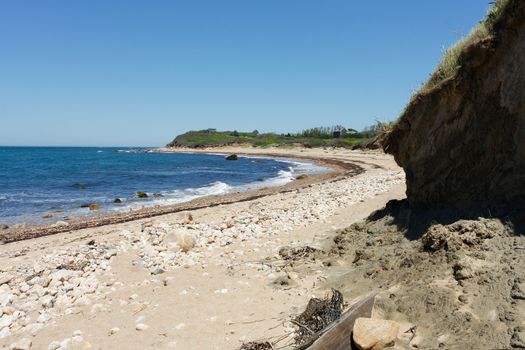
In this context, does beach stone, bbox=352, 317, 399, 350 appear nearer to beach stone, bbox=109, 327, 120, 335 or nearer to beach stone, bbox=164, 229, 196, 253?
beach stone, bbox=109, 327, 120, 335

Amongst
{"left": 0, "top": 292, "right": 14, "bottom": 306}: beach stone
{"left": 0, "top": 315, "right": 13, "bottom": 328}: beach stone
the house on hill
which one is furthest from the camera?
the house on hill

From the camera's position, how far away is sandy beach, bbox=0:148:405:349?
570 centimetres

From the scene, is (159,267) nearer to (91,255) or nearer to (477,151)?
(91,255)

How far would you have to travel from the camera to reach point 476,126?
6.66 m

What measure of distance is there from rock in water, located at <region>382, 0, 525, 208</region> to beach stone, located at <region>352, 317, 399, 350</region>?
2922 millimetres

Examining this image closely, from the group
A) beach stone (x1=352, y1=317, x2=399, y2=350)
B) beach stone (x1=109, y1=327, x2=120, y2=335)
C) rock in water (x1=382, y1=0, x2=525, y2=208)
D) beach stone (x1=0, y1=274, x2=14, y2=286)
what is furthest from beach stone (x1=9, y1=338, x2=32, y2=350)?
rock in water (x1=382, y1=0, x2=525, y2=208)

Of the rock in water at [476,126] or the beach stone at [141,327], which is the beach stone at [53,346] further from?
the rock in water at [476,126]

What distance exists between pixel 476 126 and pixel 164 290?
6.22m

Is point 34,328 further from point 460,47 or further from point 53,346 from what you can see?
point 460,47

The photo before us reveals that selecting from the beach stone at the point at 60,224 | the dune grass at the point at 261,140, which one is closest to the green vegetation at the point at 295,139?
the dune grass at the point at 261,140

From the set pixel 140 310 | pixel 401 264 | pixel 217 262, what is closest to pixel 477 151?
pixel 401 264

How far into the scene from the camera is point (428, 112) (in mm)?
7711

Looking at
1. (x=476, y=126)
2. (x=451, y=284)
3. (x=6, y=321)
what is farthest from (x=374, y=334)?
(x=6, y=321)

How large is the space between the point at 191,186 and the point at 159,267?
82.0 feet
